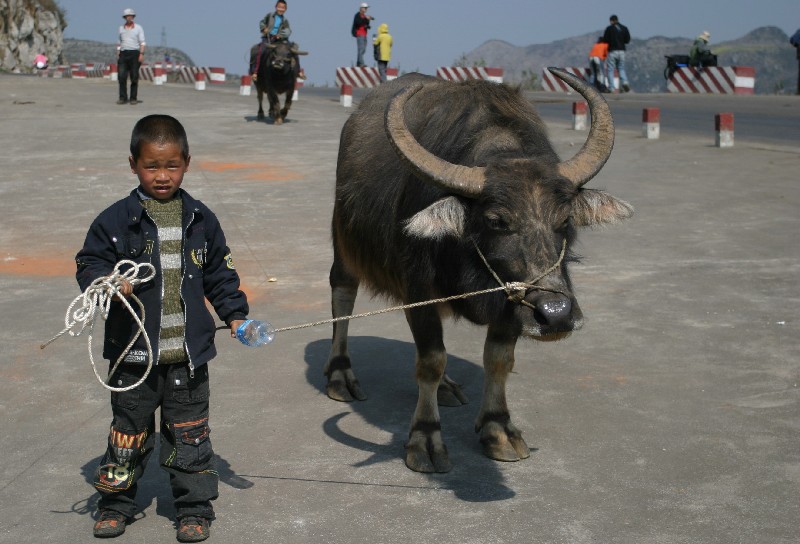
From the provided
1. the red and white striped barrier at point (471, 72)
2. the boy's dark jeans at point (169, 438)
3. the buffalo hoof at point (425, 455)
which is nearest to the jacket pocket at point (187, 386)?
the boy's dark jeans at point (169, 438)

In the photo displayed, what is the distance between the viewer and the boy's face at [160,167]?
13.1 feet

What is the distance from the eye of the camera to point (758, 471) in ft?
15.2

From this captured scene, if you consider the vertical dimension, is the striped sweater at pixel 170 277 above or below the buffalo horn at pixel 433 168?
below

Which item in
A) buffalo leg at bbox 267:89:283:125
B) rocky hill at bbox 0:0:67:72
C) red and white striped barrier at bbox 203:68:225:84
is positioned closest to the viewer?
buffalo leg at bbox 267:89:283:125

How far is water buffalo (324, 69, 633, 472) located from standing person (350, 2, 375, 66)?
81.7ft

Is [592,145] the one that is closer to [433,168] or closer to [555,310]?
[433,168]

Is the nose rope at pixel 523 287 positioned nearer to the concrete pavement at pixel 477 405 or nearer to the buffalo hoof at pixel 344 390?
the concrete pavement at pixel 477 405

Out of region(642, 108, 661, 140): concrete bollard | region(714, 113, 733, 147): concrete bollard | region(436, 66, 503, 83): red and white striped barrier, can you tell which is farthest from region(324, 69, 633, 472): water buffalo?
region(436, 66, 503, 83): red and white striped barrier

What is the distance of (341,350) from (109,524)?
217 centimetres

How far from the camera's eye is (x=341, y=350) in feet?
19.6

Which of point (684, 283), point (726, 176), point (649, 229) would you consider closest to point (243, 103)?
point (726, 176)

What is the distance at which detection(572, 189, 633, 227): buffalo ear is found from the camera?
4.46 meters

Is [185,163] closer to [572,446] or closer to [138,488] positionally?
[138,488]

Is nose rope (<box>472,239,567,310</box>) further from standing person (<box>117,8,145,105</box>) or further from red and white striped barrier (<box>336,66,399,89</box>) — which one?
red and white striped barrier (<box>336,66,399,89</box>)
